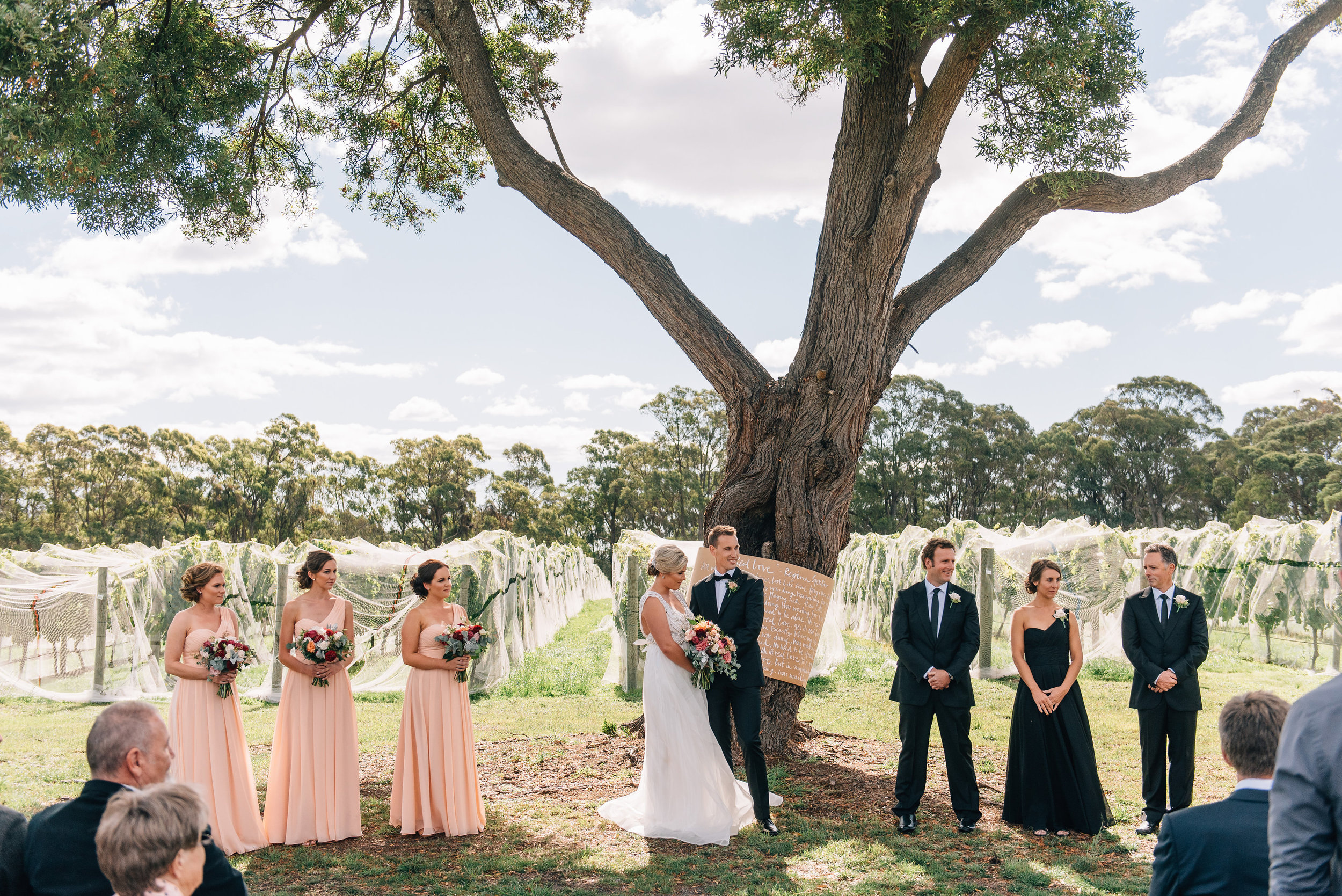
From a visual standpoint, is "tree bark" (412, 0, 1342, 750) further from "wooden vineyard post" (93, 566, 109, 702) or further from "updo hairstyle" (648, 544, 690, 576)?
"wooden vineyard post" (93, 566, 109, 702)

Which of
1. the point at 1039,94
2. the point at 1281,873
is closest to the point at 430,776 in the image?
the point at 1281,873

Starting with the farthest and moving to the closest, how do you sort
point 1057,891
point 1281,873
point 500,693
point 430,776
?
point 500,693 → point 430,776 → point 1057,891 → point 1281,873

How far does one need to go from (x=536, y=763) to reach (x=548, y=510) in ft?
147

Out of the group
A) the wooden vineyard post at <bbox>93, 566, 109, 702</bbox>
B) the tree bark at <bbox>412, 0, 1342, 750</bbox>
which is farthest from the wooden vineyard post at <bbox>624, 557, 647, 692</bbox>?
the wooden vineyard post at <bbox>93, 566, 109, 702</bbox>

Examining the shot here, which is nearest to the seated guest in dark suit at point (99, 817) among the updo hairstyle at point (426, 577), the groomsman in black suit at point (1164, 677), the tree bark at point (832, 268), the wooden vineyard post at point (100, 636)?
the updo hairstyle at point (426, 577)

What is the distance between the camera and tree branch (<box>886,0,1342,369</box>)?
8.01 meters

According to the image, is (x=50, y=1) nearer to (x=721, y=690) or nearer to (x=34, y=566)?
(x=721, y=690)

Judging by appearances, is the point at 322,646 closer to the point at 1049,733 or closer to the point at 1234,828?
the point at 1049,733

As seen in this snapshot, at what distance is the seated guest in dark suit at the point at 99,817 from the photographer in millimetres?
2369

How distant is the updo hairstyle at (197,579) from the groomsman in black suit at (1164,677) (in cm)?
550

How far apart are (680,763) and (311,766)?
220 centimetres

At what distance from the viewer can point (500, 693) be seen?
12.4m

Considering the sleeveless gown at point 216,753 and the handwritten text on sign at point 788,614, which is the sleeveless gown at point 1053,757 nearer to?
the handwritten text on sign at point 788,614

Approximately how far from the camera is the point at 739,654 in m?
5.82
